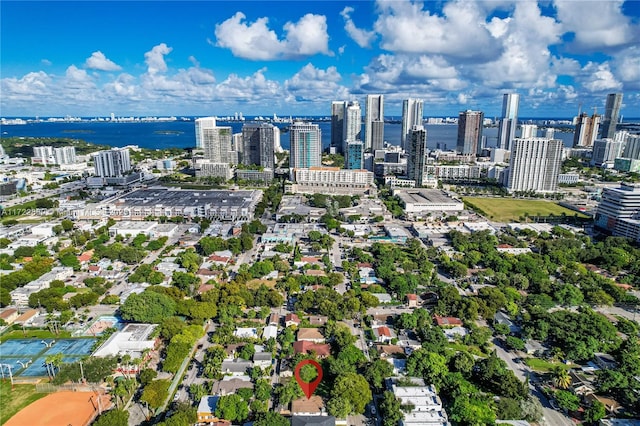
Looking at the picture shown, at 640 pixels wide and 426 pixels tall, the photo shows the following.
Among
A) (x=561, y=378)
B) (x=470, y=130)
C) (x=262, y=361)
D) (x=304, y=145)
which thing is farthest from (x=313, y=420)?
(x=470, y=130)

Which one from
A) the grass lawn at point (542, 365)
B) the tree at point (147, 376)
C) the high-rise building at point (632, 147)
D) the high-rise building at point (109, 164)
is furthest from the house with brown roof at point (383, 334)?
the high-rise building at point (632, 147)

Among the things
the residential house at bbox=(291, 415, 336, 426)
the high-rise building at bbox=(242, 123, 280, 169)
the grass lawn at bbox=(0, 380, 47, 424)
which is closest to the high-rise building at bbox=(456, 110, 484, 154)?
the high-rise building at bbox=(242, 123, 280, 169)

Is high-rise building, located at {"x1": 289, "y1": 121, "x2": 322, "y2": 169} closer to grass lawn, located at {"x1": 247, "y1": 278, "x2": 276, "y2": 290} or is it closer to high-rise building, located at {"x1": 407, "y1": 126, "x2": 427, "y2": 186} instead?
high-rise building, located at {"x1": 407, "y1": 126, "x2": 427, "y2": 186}

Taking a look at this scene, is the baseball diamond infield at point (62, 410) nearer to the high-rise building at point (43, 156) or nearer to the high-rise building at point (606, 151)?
the high-rise building at point (43, 156)

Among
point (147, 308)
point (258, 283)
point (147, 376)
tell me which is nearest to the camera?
point (147, 376)

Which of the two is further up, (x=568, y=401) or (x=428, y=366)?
(x=428, y=366)

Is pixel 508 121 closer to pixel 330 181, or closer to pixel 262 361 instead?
pixel 330 181
